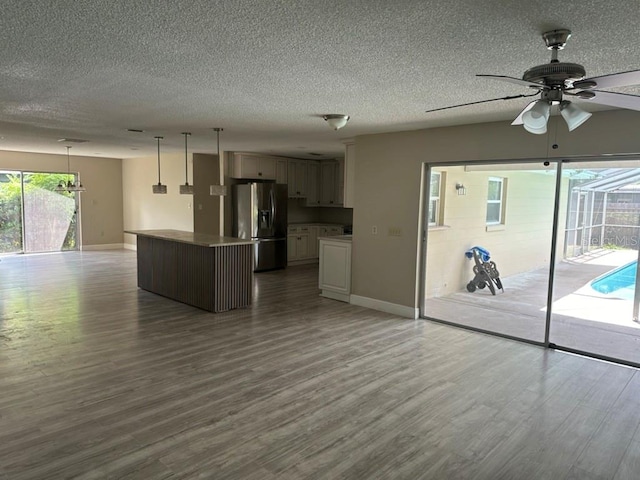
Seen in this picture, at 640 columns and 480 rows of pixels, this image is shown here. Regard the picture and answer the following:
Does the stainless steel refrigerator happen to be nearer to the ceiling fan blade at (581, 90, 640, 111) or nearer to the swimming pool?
the swimming pool

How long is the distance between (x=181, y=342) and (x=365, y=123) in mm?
3073

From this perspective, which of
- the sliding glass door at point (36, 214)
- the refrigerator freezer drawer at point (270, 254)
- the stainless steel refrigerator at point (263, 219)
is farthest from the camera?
the sliding glass door at point (36, 214)

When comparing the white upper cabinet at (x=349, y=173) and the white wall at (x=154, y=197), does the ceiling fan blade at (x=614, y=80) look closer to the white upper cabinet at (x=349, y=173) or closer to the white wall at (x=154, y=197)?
the white upper cabinet at (x=349, y=173)

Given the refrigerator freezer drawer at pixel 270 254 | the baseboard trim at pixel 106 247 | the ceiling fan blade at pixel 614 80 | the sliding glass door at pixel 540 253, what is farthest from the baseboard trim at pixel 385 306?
the baseboard trim at pixel 106 247

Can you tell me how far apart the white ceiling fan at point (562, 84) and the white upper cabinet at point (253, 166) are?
6590mm

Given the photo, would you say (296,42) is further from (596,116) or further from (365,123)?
(596,116)

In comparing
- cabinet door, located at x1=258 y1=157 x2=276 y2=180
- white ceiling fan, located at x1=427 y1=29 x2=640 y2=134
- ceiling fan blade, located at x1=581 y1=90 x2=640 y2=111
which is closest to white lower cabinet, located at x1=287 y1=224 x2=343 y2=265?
cabinet door, located at x1=258 y1=157 x2=276 y2=180

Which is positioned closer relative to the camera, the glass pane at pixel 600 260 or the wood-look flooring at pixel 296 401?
the wood-look flooring at pixel 296 401

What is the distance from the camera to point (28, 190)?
9828mm

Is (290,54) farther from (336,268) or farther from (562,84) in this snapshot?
(336,268)

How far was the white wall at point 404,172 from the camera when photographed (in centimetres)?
421

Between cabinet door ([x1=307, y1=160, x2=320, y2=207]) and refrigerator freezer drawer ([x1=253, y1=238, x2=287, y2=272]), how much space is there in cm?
150

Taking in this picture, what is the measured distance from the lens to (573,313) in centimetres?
541

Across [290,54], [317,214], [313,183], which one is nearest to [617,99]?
[290,54]
